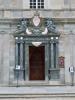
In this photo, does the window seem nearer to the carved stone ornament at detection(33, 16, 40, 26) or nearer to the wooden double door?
→ the carved stone ornament at detection(33, 16, 40, 26)

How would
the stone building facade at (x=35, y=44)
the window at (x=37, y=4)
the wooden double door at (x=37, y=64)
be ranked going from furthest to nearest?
the window at (x=37, y=4), the wooden double door at (x=37, y=64), the stone building facade at (x=35, y=44)

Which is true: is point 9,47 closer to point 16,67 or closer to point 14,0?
point 16,67

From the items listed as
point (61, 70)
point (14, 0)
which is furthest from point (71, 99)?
point (14, 0)

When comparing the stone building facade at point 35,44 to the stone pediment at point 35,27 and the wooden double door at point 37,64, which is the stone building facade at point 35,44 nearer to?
the stone pediment at point 35,27

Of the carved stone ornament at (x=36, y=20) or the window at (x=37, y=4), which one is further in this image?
the window at (x=37, y=4)

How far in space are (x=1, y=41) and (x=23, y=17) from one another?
269cm

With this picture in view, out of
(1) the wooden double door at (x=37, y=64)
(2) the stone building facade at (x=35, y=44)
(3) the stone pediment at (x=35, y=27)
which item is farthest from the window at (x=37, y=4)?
(1) the wooden double door at (x=37, y=64)

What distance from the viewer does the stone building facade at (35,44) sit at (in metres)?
35.6

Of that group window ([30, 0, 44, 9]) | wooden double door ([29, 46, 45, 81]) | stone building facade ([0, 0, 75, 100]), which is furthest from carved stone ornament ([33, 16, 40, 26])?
wooden double door ([29, 46, 45, 81])

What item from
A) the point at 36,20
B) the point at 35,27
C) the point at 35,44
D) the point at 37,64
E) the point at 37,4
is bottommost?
the point at 37,64

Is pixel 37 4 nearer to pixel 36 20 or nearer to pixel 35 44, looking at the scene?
pixel 36 20

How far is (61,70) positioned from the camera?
35.8m

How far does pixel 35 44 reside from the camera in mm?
35688

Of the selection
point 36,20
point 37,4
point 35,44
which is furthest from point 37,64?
point 37,4
